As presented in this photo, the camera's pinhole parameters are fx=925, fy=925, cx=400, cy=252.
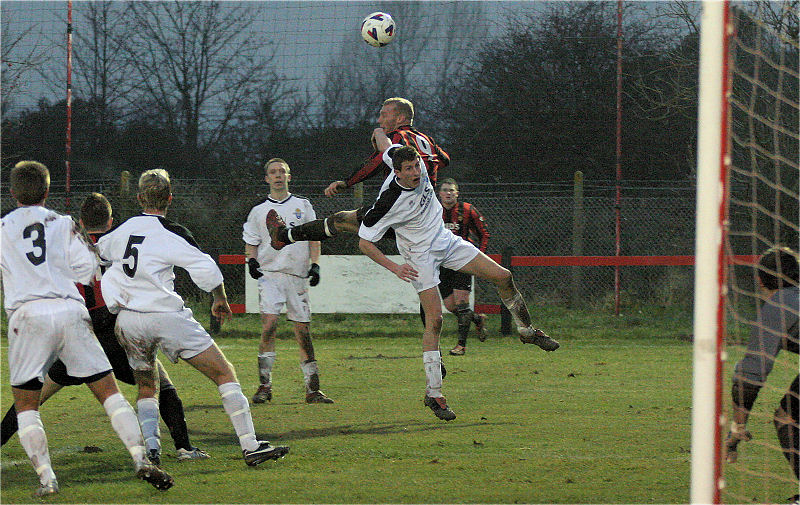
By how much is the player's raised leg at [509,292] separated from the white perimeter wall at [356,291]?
6.07m

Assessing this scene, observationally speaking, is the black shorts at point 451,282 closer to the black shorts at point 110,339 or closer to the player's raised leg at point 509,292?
the player's raised leg at point 509,292

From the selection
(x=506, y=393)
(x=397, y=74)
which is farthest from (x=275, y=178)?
(x=397, y=74)

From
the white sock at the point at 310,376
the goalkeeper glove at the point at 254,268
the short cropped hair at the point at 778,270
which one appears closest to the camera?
the short cropped hair at the point at 778,270

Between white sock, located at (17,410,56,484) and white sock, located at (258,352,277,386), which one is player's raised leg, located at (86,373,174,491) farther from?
white sock, located at (258,352,277,386)

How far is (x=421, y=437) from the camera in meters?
6.50

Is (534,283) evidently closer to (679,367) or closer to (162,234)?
(679,367)

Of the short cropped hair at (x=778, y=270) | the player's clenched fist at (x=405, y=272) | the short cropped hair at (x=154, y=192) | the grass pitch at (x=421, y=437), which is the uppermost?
the short cropped hair at (x=154, y=192)

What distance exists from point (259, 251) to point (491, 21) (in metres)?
10.9

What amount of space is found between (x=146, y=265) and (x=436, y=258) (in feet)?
8.82

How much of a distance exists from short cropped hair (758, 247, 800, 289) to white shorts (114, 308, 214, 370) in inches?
126

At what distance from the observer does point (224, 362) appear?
17.7 feet

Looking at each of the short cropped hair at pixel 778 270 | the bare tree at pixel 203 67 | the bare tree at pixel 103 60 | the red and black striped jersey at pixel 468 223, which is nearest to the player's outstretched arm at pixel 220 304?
the short cropped hair at pixel 778 270

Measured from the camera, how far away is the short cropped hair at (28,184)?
4.97 metres

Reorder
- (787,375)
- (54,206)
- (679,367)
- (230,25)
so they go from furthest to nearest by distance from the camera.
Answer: (230,25) < (54,206) < (679,367) < (787,375)
